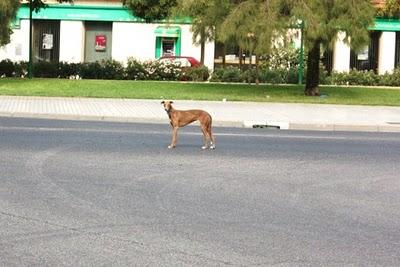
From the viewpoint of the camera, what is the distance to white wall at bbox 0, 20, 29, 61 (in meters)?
49.9

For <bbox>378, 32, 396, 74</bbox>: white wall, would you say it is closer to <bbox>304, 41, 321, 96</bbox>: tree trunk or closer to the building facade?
the building facade

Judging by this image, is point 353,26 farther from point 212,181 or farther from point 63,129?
point 212,181

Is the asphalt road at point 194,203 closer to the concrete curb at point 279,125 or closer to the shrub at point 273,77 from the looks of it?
the concrete curb at point 279,125

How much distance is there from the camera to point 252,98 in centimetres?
2856

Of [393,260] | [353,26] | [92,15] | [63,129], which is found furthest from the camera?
[92,15]

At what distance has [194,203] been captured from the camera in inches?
359

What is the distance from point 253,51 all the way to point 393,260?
22250mm

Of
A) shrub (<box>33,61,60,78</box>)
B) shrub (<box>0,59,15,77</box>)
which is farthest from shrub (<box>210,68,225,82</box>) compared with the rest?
shrub (<box>0,59,15,77</box>)

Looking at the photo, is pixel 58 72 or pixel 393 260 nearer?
pixel 393 260

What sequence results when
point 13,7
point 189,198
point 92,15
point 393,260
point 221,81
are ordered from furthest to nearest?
point 92,15, point 221,81, point 13,7, point 189,198, point 393,260

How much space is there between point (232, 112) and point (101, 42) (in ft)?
94.8

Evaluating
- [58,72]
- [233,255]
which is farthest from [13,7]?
[233,255]

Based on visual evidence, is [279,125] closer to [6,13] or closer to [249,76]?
[6,13]

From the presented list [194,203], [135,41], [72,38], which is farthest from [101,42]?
[194,203]
